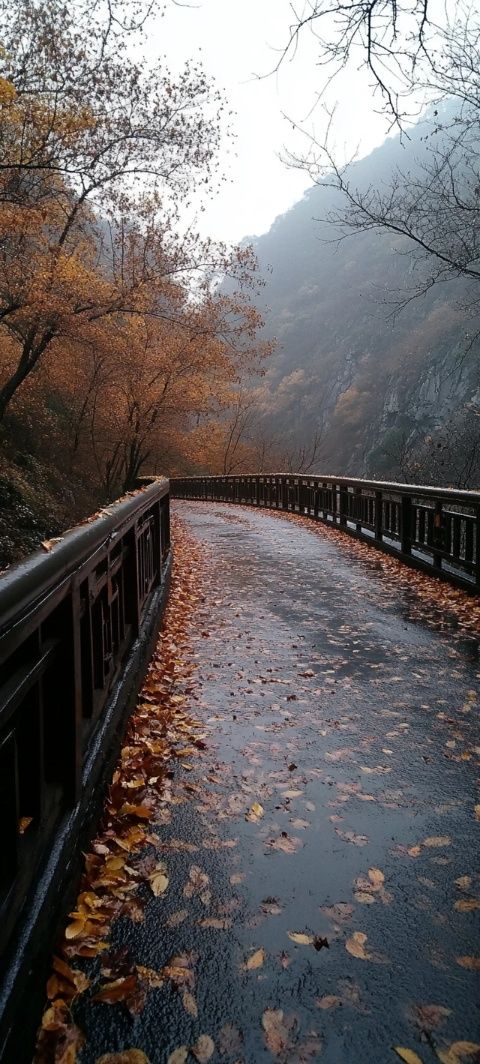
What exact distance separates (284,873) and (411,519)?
8.32 meters

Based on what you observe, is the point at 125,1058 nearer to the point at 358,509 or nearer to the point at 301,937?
the point at 301,937

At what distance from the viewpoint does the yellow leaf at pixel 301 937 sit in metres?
2.29

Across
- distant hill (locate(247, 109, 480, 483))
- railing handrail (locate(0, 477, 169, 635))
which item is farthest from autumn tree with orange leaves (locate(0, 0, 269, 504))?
distant hill (locate(247, 109, 480, 483))

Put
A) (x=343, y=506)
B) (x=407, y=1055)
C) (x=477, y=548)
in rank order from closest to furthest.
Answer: (x=407, y=1055) → (x=477, y=548) → (x=343, y=506)

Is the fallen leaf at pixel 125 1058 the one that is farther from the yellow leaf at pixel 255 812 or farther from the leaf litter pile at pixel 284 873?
the yellow leaf at pixel 255 812

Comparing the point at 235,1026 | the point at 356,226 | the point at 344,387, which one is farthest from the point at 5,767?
the point at 344,387

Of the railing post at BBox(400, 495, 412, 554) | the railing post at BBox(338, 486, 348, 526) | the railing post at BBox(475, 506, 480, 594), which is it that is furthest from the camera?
the railing post at BBox(338, 486, 348, 526)

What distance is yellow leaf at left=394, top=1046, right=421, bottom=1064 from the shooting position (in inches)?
71.4

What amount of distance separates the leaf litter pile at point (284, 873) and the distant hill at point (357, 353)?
46829mm

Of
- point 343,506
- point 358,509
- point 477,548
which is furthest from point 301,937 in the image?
point 343,506

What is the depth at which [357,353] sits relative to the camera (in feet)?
307

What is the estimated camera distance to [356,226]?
860cm

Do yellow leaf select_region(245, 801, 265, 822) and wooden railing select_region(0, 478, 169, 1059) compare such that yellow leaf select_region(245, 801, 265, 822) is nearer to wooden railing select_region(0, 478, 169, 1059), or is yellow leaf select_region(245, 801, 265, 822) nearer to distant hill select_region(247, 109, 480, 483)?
wooden railing select_region(0, 478, 169, 1059)

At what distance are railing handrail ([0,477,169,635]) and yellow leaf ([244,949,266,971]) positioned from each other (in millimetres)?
1451
